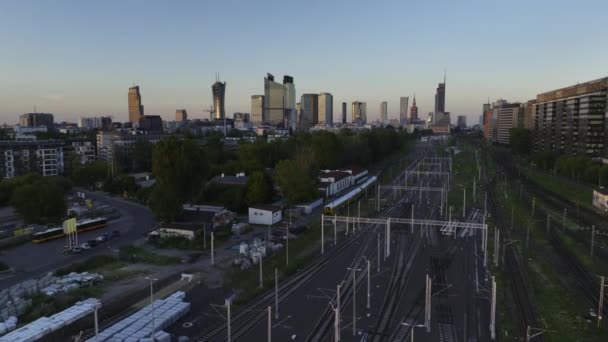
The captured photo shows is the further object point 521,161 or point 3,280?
point 521,161

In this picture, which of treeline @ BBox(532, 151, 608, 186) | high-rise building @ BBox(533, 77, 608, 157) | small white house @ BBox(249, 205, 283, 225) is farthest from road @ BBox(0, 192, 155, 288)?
high-rise building @ BBox(533, 77, 608, 157)

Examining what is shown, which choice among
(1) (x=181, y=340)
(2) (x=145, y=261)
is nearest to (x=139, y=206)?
(2) (x=145, y=261)

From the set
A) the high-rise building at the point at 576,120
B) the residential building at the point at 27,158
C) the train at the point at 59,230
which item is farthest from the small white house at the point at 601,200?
the residential building at the point at 27,158

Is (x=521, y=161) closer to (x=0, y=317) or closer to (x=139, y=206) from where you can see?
(x=139, y=206)

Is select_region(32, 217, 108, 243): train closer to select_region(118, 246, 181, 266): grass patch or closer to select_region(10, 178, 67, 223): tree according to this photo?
select_region(10, 178, 67, 223): tree

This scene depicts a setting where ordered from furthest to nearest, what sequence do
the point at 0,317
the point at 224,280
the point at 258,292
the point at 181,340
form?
the point at 224,280
the point at 258,292
the point at 0,317
the point at 181,340

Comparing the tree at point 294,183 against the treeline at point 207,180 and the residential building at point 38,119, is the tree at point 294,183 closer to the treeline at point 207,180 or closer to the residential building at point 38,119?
the treeline at point 207,180

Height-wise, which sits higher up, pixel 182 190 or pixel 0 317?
pixel 182 190
